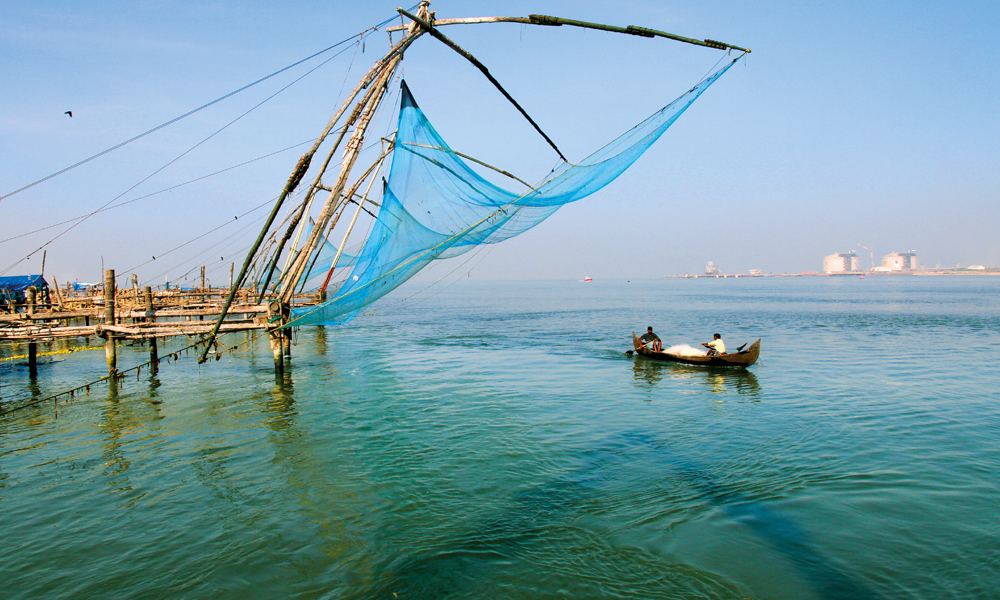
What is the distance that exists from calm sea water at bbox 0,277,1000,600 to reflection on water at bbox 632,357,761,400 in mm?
224

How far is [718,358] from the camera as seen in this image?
18.6m

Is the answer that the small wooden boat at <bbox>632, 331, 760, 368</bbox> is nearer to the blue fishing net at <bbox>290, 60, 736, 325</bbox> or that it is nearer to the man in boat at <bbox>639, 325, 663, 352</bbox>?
the man in boat at <bbox>639, 325, 663, 352</bbox>

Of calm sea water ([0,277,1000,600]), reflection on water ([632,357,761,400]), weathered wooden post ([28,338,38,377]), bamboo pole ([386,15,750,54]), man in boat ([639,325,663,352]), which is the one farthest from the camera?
man in boat ([639,325,663,352])

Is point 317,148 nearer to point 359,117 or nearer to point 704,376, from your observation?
point 359,117

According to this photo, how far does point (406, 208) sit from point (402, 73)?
10.3ft

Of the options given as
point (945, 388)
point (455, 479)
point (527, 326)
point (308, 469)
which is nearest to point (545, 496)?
point (455, 479)

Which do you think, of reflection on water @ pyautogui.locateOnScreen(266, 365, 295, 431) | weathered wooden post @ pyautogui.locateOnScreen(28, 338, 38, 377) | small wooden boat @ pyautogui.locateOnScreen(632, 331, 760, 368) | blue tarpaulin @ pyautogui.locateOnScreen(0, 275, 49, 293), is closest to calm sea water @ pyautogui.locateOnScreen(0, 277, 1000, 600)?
reflection on water @ pyautogui.locateOnScreen(266, 365, 295, 431)

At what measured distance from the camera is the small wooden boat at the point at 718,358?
18.1 meters

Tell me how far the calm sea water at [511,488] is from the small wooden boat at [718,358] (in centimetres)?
168

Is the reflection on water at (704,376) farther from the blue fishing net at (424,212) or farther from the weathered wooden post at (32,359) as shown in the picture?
the weathered wooden post at (32,359)

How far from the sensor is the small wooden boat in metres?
18.1

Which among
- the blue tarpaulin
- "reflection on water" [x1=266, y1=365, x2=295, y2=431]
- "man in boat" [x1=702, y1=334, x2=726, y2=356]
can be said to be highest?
the blue tarpaulin

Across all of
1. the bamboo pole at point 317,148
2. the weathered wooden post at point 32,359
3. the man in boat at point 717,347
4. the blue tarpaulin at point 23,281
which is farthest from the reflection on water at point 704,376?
the blue tarpaulin at point 23,281

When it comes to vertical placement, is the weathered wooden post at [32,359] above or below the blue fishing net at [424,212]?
below
